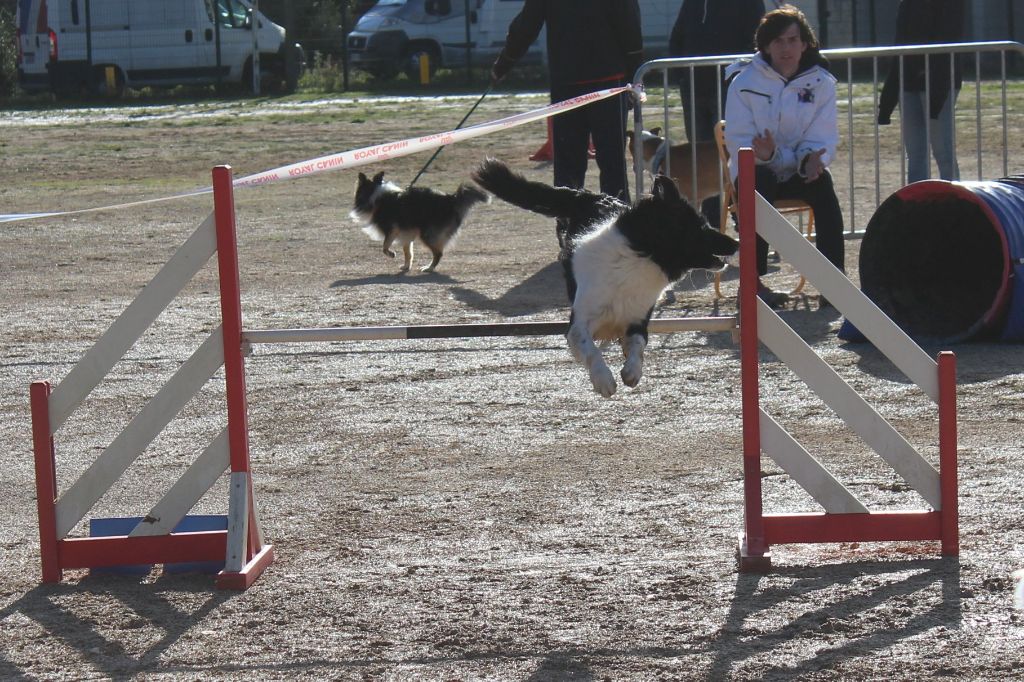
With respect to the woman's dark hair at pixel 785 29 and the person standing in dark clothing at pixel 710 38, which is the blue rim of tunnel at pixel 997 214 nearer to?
the woman's dark hair at pixel 785 29

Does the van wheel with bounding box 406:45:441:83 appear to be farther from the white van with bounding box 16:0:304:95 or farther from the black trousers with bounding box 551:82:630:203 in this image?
the black trousers with bounding box 551:82:630:203

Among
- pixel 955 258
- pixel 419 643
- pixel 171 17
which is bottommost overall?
pixel 419 643

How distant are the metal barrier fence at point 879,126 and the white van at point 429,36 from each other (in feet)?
11.5

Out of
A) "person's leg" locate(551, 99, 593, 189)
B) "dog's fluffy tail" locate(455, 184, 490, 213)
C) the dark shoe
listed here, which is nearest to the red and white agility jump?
the dark shoe

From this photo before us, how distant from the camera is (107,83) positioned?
1130 inches

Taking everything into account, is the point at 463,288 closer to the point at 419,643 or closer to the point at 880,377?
the point at 880,377

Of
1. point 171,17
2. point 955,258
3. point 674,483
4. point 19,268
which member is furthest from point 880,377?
point 171,17

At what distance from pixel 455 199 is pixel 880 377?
457 centimetres

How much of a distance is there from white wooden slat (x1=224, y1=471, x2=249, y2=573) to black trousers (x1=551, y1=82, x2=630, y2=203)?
5682 millimetres

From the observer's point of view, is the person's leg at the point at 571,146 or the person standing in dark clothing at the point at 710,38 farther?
the person standing in dark clothing at the point at 710,38

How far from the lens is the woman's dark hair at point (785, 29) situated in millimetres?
8031

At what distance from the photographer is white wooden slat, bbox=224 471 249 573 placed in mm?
4594

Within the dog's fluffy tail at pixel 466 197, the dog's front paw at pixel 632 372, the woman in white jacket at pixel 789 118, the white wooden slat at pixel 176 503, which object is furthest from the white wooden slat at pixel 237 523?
the dog's fluffy tail at pixel 466 197

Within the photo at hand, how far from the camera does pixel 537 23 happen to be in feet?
33.8
